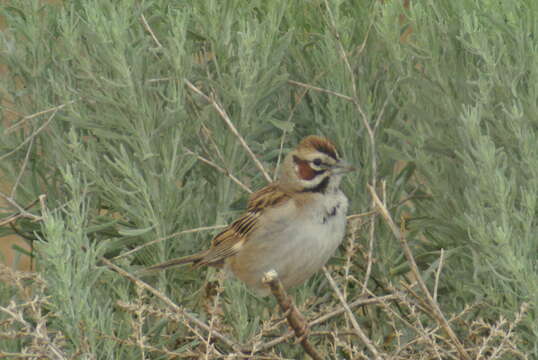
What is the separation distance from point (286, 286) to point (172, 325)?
0.57m

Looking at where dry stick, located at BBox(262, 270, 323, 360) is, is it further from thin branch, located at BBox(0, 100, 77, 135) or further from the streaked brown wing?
thin branch, located at BBox(0, 100, 77, 135)

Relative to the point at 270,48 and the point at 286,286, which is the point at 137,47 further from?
the point at 286,286

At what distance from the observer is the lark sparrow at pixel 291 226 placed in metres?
4.08

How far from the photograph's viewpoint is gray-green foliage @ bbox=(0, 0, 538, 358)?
3762 mm

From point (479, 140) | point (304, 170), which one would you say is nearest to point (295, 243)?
point (304, 170)

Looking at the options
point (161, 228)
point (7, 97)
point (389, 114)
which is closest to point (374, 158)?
point (389, 114)

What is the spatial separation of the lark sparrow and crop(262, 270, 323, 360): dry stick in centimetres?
34

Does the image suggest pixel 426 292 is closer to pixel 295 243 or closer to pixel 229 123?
pixel 295 243

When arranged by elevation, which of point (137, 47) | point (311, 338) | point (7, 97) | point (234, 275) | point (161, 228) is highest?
point (137, 47)

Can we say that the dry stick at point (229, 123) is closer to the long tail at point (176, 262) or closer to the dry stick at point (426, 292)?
the long tail at point (176, 262)

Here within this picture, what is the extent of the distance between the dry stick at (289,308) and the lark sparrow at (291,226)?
342mm

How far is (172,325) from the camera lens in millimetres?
4348

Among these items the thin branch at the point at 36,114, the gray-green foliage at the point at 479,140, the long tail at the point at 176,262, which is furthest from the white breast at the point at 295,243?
the thin branch at the point at 36,114

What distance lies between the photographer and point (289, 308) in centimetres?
354
